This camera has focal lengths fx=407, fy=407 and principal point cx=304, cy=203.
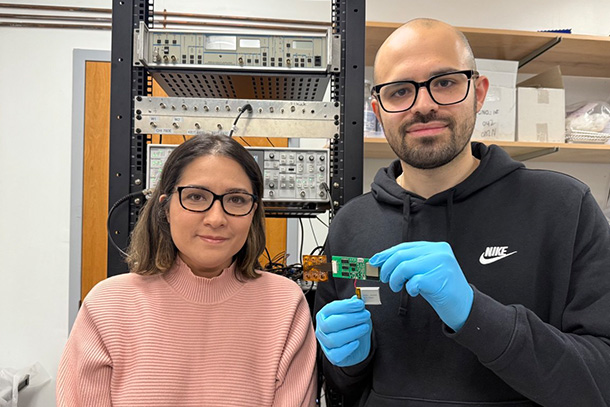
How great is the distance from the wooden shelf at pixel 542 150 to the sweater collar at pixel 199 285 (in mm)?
1094

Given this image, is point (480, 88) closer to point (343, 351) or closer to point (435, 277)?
point (435, 277)

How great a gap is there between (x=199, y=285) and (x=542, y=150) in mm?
Answer: 1867

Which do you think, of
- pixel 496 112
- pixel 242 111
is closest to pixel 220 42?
pixel 242 111

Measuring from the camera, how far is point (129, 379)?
0.90 m

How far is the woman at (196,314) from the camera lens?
0.90 metres

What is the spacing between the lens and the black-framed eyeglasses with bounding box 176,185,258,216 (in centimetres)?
97

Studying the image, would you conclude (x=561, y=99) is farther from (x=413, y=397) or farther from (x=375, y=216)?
(x=413, y=397)

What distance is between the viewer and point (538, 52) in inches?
84.8

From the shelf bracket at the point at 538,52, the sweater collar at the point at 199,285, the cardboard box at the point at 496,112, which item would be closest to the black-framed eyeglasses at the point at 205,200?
the sweater collar at the point at 199,285

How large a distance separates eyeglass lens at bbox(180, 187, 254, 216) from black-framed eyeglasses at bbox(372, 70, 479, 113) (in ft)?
1.41

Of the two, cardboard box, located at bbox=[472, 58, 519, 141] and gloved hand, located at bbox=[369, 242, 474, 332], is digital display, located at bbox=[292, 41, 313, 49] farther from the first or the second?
cardboard box, located at bbox=[472, 58, 519, 141]

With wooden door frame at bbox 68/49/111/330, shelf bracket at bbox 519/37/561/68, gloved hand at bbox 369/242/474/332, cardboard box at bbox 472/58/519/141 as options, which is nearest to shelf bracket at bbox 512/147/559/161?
cardboard box at bbox 472/58/519/141

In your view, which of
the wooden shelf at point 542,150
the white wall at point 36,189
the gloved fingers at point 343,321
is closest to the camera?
the gloved fingers at point 343,321

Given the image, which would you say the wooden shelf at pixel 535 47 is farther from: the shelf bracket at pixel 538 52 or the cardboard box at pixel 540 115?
the cardboard box at pixel 540 115
